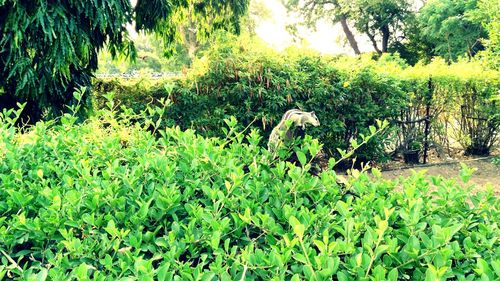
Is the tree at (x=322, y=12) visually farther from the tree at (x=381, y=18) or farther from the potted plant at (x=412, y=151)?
the potted plant at (x=412, y=151)

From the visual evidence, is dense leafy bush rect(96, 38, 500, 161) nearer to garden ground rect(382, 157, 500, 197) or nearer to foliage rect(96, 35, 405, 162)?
foliage rect(96, 35, 405, 162)

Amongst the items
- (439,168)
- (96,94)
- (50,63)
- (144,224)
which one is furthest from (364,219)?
(439,168)

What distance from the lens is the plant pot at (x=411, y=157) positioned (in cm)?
819

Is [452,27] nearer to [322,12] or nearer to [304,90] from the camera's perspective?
[322,12]

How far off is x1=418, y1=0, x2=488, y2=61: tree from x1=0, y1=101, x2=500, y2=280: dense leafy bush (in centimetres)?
2373

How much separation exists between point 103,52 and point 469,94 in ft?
23.2

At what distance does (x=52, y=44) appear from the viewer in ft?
17.3

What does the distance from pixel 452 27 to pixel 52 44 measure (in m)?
23.0

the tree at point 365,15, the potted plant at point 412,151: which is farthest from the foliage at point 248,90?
the tree at point 365,15

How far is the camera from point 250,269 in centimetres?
103

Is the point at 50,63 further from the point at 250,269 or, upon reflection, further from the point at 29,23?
the point at 250,269

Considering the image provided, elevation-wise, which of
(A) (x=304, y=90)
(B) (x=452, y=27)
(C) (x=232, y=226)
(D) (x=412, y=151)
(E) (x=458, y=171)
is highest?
(B) (x=452, y=27)

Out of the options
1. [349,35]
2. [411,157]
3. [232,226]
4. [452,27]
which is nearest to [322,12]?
[349,35]

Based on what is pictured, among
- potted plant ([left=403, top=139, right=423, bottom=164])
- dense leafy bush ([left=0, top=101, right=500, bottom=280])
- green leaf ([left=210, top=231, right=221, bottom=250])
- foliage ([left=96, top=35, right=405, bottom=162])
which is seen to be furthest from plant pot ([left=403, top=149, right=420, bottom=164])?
green leaf ([left=210, top=231, right=221, bottom=250])
